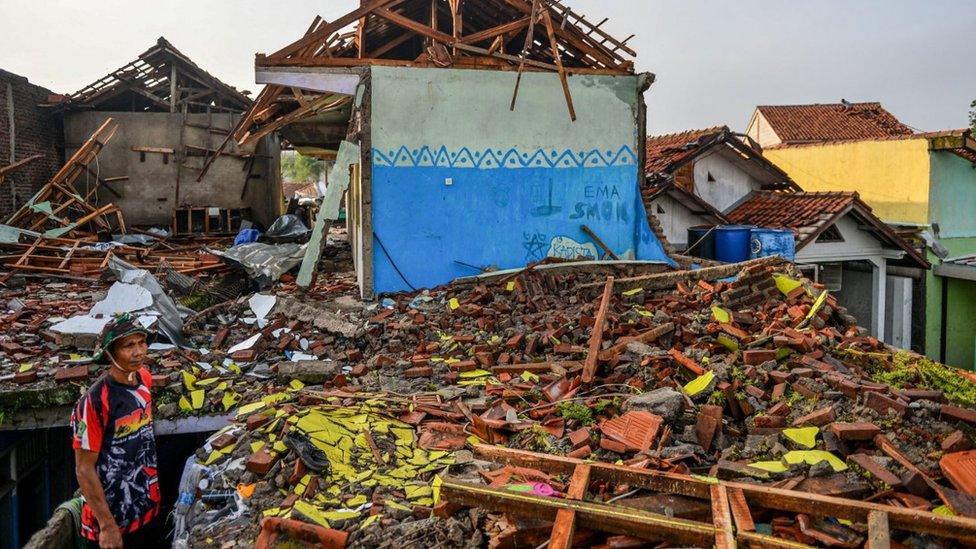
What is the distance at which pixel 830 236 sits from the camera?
1559 centimetres

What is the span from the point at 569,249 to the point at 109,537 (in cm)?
805

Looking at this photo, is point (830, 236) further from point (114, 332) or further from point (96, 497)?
point (96, 497)

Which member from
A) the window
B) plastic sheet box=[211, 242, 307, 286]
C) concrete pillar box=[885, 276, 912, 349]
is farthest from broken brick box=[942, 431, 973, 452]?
concrete pillar box=[885, 276, 912, 349]

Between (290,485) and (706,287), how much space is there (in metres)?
6.42

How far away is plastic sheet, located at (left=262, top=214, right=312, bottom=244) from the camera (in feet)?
50.9

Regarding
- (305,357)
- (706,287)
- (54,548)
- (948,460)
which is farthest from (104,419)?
(706,287)

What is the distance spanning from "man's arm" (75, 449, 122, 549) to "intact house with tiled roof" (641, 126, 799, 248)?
12.7 meters

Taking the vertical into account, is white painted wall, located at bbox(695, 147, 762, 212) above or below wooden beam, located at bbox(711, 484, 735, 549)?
above

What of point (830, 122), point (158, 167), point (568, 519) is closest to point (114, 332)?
point (568, 519)

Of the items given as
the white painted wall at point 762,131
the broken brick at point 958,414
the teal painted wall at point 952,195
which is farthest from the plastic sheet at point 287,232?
the white painted wall at point 762,131

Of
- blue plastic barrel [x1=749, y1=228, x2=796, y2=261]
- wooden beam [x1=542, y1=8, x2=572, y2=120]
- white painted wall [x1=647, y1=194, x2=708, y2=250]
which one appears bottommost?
blue plastic barrel [x1=749, y1=228, x2=796, y2=261]

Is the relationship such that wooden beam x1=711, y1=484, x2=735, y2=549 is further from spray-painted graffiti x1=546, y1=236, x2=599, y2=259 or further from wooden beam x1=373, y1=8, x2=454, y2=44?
wooden beam x1=373, y1=8, x2=454, y2=44

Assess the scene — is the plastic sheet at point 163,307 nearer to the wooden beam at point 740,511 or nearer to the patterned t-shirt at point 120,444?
the patterned t-shirt at point 120,444

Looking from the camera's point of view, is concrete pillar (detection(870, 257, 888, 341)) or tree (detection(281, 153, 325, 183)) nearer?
concrete pillar (detection(870, 257, 888, 341))
